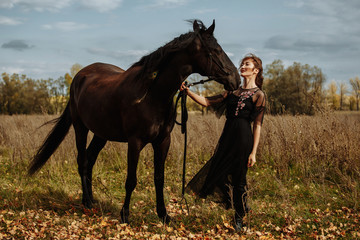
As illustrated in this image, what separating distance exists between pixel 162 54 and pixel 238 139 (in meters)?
1.40

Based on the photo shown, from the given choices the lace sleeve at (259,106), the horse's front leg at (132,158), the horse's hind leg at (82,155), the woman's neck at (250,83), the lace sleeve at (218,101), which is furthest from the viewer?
the horse's hind leg at (82,155)

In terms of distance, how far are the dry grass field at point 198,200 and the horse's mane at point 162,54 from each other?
1948 millimetres

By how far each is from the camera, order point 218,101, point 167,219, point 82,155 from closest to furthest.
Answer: point 218,101 → point 167,219 → point 82,155

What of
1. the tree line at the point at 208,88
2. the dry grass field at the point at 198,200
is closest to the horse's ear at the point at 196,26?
the dry grass field at the point at 198,200

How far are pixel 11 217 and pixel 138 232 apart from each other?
1982mm

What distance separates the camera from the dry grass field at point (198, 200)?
12.4 feet

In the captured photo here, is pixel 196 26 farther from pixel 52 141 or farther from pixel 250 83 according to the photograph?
pixel 52 141

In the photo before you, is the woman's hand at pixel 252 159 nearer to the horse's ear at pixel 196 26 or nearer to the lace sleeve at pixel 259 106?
the lace sleeve at pixel 259 106

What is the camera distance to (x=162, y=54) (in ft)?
10.8

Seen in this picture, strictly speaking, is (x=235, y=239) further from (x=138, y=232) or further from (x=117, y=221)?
(x=117, y=221)

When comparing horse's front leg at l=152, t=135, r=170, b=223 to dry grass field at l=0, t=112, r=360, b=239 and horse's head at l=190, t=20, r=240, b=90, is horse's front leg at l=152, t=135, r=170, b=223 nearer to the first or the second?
dry grass field at l=0, t=112, r=360, b=239

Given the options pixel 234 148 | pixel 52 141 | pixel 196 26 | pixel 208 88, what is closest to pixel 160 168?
pixel 234 148

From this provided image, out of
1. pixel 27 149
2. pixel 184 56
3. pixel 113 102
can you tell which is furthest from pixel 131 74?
pixel 27 149

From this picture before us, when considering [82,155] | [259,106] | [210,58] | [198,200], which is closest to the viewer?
[210,58]
